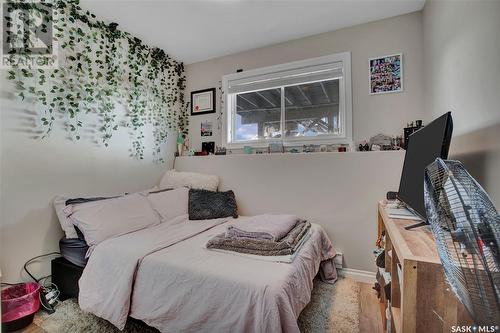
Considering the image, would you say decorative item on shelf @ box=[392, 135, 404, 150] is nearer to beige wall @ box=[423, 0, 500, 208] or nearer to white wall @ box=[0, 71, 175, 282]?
beige wall @ box=[423, 0, 500, 208]

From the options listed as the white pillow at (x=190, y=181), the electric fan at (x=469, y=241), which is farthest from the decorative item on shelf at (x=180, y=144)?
the electric fan at (x=469, y=241)

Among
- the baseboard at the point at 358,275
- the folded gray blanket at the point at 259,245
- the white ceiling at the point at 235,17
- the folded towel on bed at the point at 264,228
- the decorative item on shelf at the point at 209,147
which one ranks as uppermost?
the white ceiling at the point at 235,17

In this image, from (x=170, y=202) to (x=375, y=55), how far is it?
260 centimetres

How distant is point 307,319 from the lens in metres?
1.62

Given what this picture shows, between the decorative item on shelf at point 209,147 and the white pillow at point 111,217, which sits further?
the decorative item on shelf at point 209,147

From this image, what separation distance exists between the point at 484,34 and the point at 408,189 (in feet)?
2.66

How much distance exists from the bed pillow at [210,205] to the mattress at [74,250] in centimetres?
95

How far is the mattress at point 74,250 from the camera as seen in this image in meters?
1.77

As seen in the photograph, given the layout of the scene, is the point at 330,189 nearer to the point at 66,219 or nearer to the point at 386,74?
the point at 386,74

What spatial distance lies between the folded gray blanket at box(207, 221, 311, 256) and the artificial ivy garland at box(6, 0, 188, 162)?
5.41 feet

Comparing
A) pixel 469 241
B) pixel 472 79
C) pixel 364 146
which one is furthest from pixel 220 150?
pixel 469 241

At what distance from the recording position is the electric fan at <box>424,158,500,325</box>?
41 cm

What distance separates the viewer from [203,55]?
10.1 feet

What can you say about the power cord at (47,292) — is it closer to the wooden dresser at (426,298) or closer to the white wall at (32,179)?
the white wall at (32,179)
